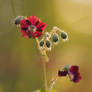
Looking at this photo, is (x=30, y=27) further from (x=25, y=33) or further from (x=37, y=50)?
(x=37, y=50)

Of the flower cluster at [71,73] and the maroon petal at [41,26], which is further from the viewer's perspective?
the maroon petal at [41,26]

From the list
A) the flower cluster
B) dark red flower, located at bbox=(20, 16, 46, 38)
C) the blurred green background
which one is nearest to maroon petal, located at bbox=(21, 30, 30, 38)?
dark red flower, located at bbox=(20, 16, 46, 38)

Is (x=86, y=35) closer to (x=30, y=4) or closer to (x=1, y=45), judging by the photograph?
(x=30, y=4)

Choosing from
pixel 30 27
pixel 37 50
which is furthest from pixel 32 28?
pixel 37 50

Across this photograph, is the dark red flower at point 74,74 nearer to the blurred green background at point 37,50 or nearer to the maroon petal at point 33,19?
the maroon petal at point 33,19

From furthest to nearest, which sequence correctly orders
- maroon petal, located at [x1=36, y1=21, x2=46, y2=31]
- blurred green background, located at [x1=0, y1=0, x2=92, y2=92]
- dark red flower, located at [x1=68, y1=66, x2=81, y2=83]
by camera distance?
blurred green background, located at [x1=0, y1=0, x2=92, y2=92] < maroon petal, located at [x1=36, y1=21, x2=46, y2=31] < dark red flower, located at [x1=68, y1=66, x2=81, y2=83]

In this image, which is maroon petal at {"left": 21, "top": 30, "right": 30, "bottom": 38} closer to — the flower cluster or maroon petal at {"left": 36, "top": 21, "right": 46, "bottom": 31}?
maroon petal at {"left": 36, "top": 21, "right": 46, "bottom": 31}

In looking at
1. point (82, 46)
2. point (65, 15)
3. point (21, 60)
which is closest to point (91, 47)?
point (82, 46)

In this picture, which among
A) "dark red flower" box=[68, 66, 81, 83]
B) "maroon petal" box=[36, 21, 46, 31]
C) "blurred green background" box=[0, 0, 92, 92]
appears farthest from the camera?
"blurred green background" box=[0, 0, 92, 92]

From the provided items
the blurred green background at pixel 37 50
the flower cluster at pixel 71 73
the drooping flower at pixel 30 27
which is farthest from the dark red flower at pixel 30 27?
the blurred green background at pixel 37 50
